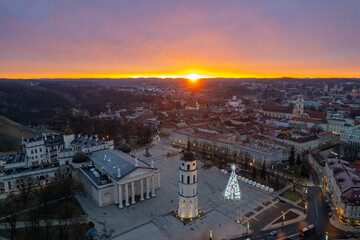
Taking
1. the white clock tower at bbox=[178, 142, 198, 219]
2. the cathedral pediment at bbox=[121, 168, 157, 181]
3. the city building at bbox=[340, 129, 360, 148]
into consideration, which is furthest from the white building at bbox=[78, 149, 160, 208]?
the city building at bbox=[340, 129, 360, 148]

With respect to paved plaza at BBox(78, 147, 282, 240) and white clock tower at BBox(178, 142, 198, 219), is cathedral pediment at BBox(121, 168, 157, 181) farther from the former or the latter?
white clock tower at BBox(178, 142, 198, 219)

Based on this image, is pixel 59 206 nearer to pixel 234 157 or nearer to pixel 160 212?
pixel 160 212

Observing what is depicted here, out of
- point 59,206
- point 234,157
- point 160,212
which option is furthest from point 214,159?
point 59,206

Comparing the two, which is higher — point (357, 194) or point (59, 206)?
point (357, 194)

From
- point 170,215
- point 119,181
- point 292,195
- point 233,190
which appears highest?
point 119,181


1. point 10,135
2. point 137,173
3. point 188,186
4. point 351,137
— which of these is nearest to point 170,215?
point 188,186

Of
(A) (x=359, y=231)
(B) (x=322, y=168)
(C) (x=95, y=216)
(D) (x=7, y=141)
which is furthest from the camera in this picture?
(D) (x=7, y=141)

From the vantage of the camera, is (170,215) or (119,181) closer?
(170,215)

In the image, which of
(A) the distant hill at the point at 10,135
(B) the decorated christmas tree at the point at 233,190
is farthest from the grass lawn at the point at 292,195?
(A) the distant hill at the point at 10,135

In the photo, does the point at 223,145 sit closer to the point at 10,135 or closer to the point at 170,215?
the point at 170,215
